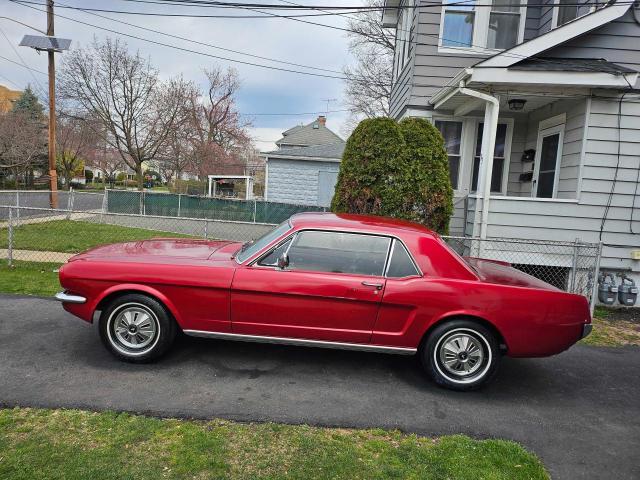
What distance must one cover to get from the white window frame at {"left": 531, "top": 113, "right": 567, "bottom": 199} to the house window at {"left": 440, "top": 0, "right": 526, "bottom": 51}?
1960 millimetres

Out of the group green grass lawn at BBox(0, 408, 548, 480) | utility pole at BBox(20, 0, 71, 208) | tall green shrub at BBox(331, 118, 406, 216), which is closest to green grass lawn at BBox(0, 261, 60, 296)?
green grass lawn at BBox(0, 408, 548, 480)

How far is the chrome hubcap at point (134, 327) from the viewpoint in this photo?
4.17 metres

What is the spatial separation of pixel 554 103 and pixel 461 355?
21.6 ft

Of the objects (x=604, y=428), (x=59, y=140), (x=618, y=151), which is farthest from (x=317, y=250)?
(x=59, y=140)

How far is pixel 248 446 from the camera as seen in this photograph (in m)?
3.03

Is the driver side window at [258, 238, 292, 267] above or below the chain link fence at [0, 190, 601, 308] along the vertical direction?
above

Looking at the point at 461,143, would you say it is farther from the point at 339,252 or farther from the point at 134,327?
the point at 134,327

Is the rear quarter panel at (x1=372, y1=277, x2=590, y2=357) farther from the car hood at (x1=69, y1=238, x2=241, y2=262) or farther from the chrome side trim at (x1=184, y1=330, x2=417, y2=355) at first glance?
the car hood at (x1=69, y1=238, x2=241, y2=262)

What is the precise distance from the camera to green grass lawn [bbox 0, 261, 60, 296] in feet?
21.7

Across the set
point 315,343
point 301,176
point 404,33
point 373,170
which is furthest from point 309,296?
point 301,176

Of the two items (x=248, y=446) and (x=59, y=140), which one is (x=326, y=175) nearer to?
(x=248, y=446)

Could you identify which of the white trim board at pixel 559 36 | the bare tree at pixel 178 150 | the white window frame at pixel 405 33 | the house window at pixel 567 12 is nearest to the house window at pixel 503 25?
the house window at pixel 567 12

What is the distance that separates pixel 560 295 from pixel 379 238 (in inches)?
65.8

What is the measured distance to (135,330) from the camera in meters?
4.18
